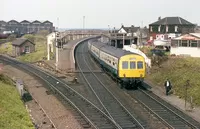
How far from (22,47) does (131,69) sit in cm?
4814

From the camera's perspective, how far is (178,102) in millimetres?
26859

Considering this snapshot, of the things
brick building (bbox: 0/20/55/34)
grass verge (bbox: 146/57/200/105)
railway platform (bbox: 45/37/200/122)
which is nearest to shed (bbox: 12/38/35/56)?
railway platform (bbox: 45/37/200/122)

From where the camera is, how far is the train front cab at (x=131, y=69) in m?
31.1

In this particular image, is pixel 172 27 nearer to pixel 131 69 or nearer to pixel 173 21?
pixel 173 21

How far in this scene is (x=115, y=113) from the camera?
22719 millimetres

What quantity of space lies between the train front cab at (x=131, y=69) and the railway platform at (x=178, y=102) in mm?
2097

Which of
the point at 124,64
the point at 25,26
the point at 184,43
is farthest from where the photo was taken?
the point at 25,26

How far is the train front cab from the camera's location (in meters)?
31.1

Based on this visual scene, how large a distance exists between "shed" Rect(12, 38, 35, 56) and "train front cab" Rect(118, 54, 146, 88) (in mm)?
45934

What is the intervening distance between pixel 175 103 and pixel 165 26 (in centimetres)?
4494

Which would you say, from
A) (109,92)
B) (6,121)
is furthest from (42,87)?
(6,121)

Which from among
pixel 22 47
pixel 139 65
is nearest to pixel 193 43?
pixel 139 65

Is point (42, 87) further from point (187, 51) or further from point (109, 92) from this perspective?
point (187, 51)

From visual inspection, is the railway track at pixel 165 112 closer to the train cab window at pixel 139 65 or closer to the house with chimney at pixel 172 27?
the train cab window at pixel 139 65
